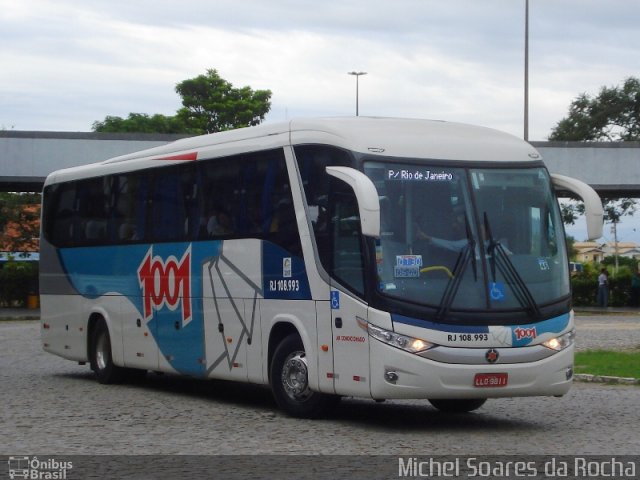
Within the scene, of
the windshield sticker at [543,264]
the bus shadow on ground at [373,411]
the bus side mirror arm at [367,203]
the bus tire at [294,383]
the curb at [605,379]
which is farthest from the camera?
the curb at [605,379]

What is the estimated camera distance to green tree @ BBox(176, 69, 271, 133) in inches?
4055

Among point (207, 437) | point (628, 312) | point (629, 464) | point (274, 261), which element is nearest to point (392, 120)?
point (274, 261)

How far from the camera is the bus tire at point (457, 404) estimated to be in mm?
14914

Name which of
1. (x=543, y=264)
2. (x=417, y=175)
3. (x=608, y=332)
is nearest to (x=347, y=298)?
(x=417, y=175)

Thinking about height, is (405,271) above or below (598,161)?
below

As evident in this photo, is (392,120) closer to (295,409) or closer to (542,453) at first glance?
(295,409)

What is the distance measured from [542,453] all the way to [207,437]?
332 centimetres

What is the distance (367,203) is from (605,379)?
8.37 m

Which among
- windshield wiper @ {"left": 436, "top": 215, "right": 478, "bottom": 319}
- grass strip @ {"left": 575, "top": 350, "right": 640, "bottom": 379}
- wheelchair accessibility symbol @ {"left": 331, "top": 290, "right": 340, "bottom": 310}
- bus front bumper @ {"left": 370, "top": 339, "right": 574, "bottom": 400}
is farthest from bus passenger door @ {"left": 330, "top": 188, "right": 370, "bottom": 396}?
grass strip @ {"left": 575, "top": 350, "right": 640, "bottom": 379}

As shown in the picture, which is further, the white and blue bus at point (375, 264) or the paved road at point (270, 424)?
the white and blue bus at point (375, 264)

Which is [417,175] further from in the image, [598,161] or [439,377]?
[598,161]

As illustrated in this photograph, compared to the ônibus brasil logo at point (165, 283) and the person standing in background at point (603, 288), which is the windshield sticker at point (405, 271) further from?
the person standing in background at point (603, 288)

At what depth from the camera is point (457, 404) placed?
15.0 m

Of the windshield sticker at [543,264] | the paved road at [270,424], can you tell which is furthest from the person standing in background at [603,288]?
the windshield sticker at [543,264]
